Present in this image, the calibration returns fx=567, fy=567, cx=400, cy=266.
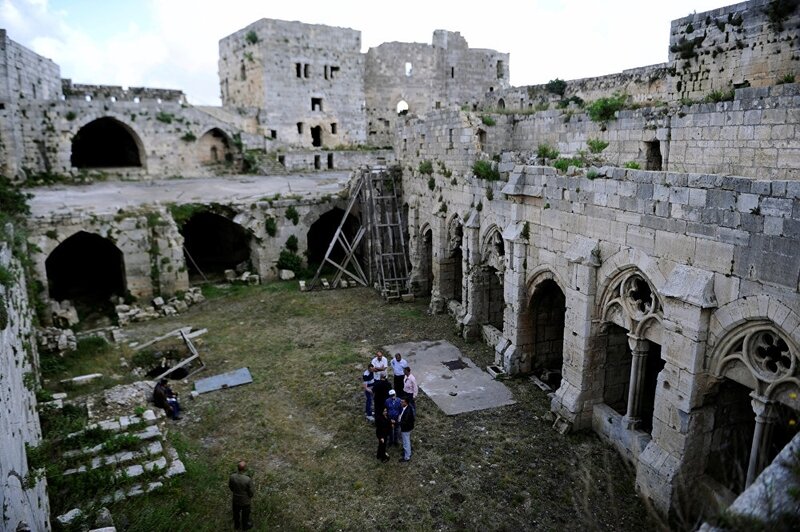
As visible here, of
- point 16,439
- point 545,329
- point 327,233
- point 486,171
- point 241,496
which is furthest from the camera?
point 327,233

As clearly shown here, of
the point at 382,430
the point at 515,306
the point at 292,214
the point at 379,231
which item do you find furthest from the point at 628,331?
the point at 292,214

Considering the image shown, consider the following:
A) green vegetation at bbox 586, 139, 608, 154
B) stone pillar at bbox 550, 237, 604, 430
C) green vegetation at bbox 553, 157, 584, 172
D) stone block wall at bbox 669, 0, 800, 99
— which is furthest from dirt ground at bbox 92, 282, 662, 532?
stone block wall at bbox 669, 0, 800, 99

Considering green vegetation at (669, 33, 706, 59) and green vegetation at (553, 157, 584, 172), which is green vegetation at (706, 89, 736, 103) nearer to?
green vegetation at (553, 157, 584, 172)

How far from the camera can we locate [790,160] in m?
9.64

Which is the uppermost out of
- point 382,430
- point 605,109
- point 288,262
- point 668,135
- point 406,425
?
point 605,109

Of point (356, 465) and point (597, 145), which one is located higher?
point (597, 145)

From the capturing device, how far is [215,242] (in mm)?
25422

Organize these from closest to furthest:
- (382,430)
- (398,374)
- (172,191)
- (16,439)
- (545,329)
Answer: (16,439) → (382,430) → (398,374) → (545,329) → (172,191)

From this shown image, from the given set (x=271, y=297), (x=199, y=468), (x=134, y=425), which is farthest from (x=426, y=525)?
(x=271, y=297)

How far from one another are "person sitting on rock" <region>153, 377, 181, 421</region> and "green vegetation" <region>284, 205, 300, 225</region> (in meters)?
10.8

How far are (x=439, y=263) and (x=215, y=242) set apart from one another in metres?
12.4

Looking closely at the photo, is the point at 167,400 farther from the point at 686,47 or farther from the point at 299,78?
the point at 299,78

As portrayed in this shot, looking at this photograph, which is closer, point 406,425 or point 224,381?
point 406,425

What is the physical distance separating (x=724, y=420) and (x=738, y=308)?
198 cm
